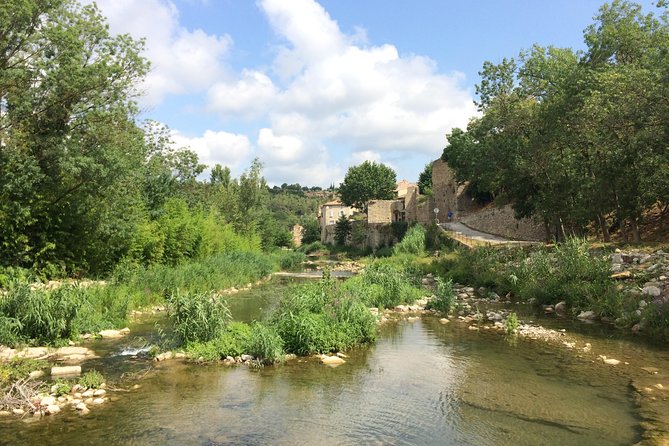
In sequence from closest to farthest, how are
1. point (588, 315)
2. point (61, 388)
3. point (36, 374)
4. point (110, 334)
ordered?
point (61, 388), point (36, 374), point (110, 334), point (588, 315)

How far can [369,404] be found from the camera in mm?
9250

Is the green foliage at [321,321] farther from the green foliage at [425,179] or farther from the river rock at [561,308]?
the green foliage at [425,179]

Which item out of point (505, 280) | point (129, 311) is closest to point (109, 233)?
point (129, 311)

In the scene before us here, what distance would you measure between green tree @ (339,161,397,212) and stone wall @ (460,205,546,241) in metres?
31.7

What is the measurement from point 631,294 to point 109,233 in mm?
19822

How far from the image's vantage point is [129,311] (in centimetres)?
1702

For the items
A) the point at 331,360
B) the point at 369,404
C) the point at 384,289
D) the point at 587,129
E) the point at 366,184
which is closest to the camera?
the point at 369,404

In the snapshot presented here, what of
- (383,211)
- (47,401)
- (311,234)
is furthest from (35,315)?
(311,234)

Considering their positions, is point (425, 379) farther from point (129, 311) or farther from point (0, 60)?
point (0, 60)

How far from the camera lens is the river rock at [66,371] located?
10.2 m

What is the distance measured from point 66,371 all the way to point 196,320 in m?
3.04

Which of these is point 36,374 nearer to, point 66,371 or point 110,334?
point 66,371

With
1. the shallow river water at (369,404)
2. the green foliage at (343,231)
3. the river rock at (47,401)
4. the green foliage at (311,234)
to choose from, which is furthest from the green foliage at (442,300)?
the green foliage at (311,234)

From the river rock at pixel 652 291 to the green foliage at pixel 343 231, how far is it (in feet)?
198
